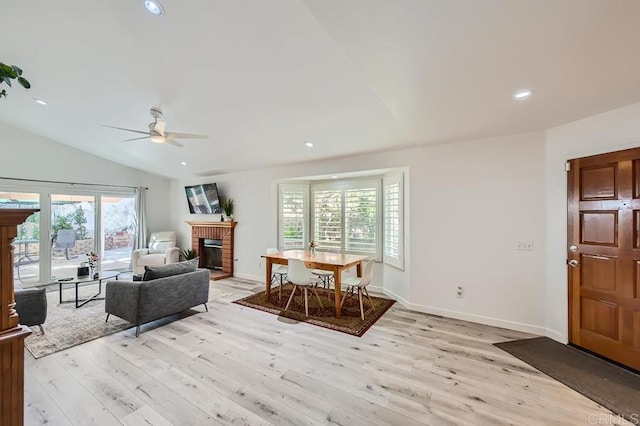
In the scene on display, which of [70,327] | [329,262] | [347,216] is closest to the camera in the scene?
[70,327]

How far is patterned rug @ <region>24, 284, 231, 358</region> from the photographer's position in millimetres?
2998

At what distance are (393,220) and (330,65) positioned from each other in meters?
2.83

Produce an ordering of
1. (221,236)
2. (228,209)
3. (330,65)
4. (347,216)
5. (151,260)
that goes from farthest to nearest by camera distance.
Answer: (221,236)
(228,209)
(151,260)
(347,216)
(330,65)

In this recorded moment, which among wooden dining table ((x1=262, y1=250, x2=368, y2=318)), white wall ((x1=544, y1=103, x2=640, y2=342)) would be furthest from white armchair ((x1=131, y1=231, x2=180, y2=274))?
white wall ((x1=544, y1=103, x2=640, y2=342))

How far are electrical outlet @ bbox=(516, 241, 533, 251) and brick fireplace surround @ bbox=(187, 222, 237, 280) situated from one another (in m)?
5.53

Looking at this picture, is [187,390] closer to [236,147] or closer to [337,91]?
[337,91]

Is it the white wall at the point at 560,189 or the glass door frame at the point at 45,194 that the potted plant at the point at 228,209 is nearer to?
the glass door frame at the point at 45,194

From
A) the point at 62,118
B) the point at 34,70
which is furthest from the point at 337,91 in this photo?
the point at 62,118

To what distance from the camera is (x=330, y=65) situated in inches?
102

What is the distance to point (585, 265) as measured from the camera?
288 centimetres

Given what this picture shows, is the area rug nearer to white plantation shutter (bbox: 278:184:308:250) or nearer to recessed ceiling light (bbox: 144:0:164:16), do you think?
white plantation shutter (bbox: 278:184:308:250)

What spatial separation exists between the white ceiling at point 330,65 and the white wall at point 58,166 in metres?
1.16

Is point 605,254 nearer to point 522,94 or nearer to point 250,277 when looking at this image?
point 522,94

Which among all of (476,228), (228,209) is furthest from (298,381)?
(228,209)
